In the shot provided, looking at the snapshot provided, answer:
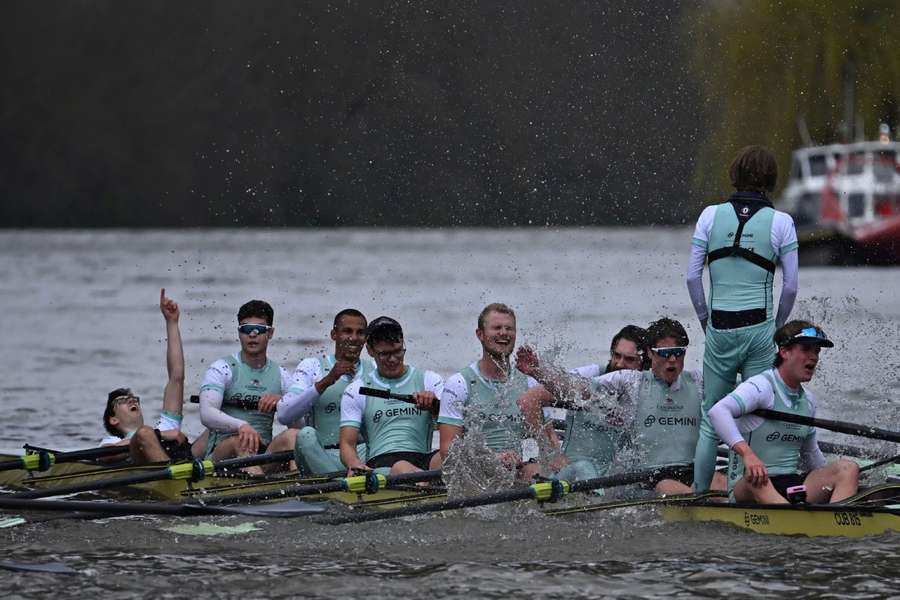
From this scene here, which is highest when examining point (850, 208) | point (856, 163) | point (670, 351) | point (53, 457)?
point (856, 163)

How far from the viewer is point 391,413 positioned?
35.4 ft

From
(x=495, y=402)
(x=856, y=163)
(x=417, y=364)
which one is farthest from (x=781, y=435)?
(x=856, y=163)

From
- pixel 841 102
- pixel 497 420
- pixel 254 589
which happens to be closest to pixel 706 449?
pixel 497 420

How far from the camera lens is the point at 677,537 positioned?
9258 millimetres

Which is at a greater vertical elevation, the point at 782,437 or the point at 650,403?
the point at 650,403

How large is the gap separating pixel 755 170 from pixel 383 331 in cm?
288

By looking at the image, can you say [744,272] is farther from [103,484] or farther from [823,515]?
[103,484]

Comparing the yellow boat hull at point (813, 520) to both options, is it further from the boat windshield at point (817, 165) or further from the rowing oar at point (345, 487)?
the boat windshield at point (817, 165)

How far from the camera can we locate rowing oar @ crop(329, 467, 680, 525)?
9.33 m

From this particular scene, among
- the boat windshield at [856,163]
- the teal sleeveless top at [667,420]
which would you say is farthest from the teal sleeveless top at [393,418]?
the boat windshield at [856,163]

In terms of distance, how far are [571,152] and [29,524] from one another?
3377 cm

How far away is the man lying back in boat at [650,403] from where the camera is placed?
385 inches

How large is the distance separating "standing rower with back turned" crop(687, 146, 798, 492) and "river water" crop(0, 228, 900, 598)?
0.94 m

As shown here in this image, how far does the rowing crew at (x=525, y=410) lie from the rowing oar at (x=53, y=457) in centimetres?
54
